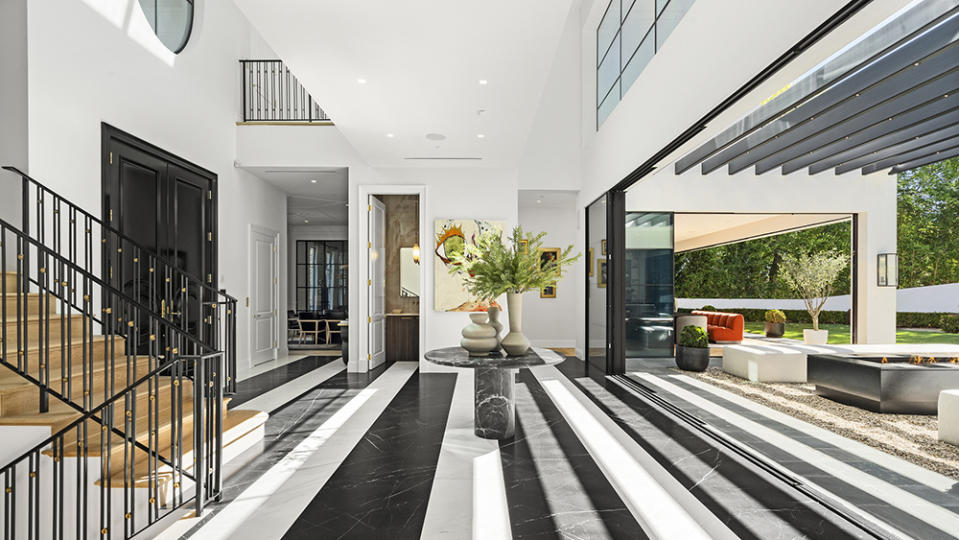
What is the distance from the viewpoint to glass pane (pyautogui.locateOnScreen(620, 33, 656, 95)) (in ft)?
17.0

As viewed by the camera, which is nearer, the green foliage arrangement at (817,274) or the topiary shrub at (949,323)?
the topiary shrub at (949,323)

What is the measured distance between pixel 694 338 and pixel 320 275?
9414 millimetres

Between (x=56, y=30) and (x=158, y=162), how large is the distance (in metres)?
1.61

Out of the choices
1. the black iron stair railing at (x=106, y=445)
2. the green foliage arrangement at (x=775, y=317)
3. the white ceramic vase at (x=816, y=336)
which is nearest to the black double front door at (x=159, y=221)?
the black iron stair railing at (x=106, y=445)

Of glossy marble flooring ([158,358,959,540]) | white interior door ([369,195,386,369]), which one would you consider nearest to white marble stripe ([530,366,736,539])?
glossy marble flooring ([158,358,959,540])

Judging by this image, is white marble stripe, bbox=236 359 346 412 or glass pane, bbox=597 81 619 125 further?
glass pane, bbox=597 81 619 125

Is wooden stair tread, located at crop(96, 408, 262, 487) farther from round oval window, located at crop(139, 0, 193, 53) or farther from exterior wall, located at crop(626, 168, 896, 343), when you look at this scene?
exterior wall, located at crop(626, 168, 896, 343)

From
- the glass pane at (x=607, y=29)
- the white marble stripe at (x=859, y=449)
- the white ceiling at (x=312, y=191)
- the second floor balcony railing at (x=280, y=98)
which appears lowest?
the white marble stripe at (x=859, y=449)

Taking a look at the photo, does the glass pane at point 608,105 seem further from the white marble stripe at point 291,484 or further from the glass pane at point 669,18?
the white marble stripe at point 291,484

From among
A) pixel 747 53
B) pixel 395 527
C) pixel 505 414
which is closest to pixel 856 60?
pixel 747 53

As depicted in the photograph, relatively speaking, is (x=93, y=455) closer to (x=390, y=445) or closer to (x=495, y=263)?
(x=390, y=445)

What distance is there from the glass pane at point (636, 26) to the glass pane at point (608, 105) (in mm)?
428

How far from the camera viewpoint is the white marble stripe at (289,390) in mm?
5113

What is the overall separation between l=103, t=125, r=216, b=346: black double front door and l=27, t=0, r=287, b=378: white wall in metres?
0.16
